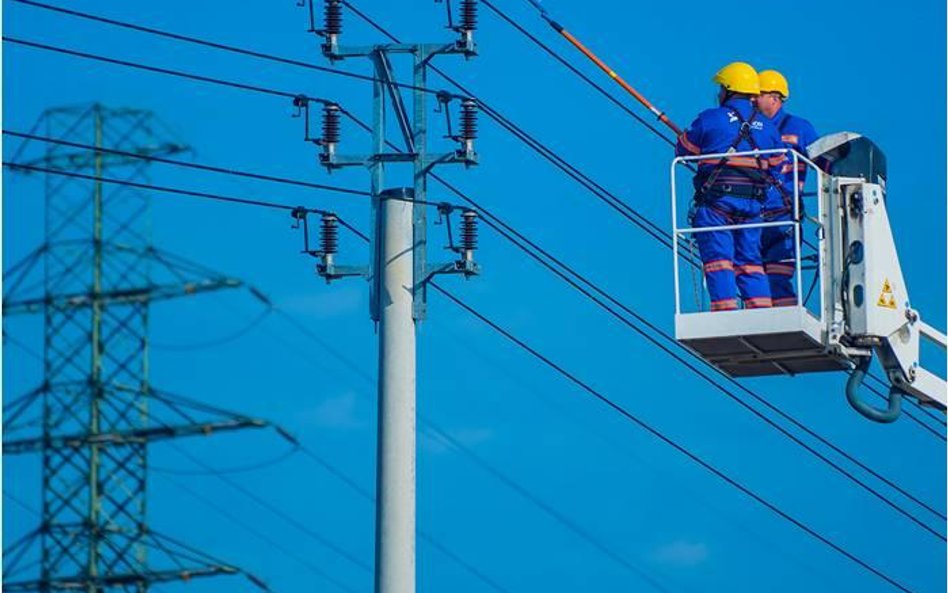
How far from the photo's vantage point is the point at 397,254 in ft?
73.2

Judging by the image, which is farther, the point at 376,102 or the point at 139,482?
the point at 139,482

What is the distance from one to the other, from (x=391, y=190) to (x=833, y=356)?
14.9ft

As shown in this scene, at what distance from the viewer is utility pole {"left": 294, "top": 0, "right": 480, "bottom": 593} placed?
21484 mm

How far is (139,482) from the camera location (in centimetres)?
4200

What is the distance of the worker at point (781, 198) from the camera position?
21.1 meters

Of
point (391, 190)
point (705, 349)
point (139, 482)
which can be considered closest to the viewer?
point (705, 349)

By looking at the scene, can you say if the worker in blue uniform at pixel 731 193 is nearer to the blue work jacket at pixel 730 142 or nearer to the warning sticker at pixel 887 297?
the blue work jacket at pixel 730 142

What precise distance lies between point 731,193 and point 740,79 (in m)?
1.08

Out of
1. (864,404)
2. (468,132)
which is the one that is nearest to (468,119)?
(468,132)

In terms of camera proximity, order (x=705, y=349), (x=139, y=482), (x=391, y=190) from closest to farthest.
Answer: (x=705, y=349) < (x=391, y=190) < (x=139, y=482)

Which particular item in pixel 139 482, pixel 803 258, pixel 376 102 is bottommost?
pixel 139 482

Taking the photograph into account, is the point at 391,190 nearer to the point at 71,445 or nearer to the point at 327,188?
the point at 327,188

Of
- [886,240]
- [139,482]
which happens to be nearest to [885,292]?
[886,240]

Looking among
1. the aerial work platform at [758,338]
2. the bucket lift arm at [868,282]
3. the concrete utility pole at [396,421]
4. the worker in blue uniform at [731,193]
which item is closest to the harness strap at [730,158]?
the worker in blue uniform at [731,193]
